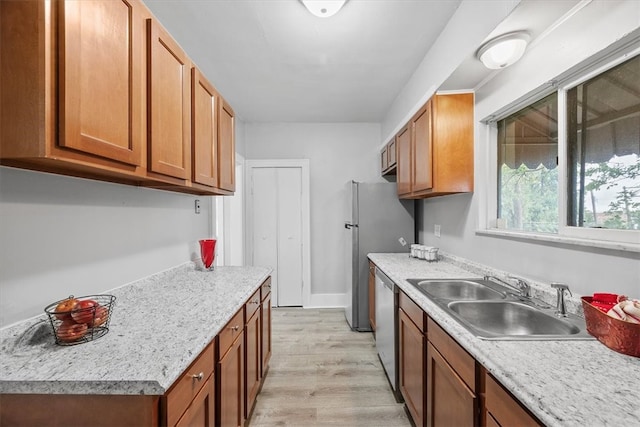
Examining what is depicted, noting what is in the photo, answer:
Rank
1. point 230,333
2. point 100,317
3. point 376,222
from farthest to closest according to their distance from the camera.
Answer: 1. point 376,222
2. point 230,333
3. point 100,317

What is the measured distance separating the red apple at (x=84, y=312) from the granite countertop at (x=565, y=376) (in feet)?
4.30

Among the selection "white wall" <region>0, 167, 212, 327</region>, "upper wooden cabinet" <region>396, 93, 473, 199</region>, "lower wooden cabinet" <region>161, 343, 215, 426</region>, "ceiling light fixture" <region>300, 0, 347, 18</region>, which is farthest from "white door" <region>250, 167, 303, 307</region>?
"lower wooden cabinet" <region>161, 343, 215, 426</region>

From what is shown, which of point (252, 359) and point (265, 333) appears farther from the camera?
point (265, 333)

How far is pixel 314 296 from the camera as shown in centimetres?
412

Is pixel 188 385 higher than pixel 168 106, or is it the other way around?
pixel 168 106

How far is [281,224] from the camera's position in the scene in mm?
4102

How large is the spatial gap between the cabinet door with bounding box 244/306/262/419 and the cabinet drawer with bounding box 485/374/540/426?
48.4 inches

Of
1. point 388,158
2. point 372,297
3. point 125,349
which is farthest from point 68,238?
point 388,158

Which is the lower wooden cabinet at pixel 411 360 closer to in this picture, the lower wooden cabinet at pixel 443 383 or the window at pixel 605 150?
the lower wooden cabinet at pixel 443 383

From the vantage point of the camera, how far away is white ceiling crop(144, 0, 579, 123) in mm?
1816

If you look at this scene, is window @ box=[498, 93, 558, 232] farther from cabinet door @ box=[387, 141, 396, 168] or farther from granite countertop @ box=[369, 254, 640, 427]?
cabinet door @ box=[387, 141, 396, 168]

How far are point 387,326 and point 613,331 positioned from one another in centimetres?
144

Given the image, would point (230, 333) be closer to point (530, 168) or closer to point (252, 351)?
point (252, 351)

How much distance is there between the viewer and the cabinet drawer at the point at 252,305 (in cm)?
169
